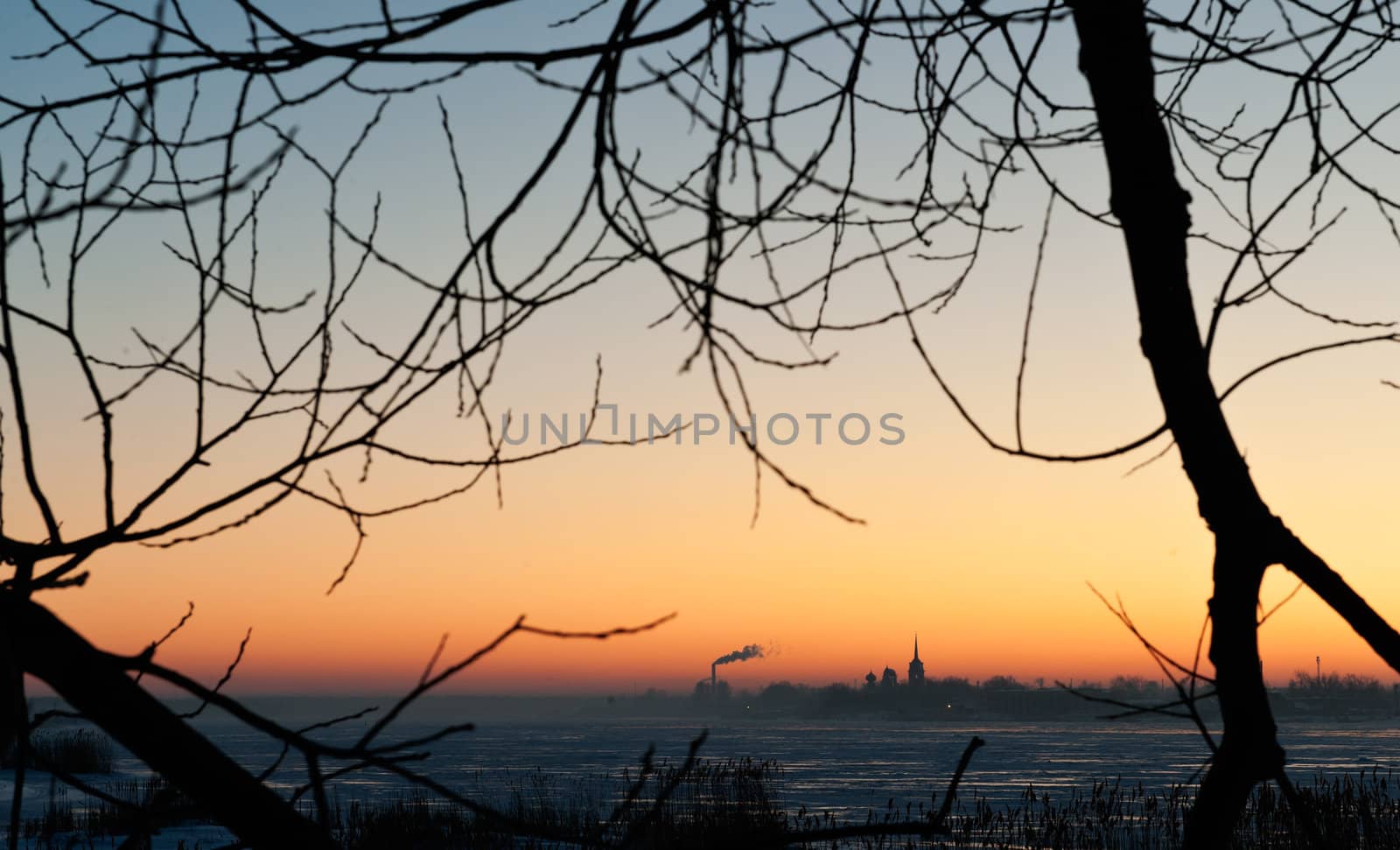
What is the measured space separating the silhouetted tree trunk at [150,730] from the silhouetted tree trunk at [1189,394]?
97 centimetres

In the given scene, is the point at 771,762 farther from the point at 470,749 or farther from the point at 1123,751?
the point at 470,749

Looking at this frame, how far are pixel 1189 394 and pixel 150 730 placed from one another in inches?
44.8

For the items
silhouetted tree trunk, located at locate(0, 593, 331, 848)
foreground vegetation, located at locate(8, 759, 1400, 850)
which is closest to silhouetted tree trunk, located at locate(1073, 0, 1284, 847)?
silhouetted tree trunk, located at locate(0, 593, 331, 848)

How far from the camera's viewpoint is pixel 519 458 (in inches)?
55.6

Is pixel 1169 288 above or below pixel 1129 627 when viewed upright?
above

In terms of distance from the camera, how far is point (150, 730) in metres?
0.96

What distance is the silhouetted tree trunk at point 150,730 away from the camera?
95 cm

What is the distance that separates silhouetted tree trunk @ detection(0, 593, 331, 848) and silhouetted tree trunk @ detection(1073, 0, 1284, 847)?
97cm

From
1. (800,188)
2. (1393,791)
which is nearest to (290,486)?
(800,188)

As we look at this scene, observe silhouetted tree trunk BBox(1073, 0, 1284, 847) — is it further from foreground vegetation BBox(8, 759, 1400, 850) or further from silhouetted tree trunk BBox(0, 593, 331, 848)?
foreground vegetation BBox(8, 759, 1400, 850)

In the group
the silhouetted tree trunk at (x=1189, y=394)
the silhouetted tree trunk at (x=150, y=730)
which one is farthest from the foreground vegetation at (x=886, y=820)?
the silhouetted tree trunk at (x=150, y=730)

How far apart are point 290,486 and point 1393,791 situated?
34.0m

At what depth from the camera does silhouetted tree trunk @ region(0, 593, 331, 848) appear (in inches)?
37.6

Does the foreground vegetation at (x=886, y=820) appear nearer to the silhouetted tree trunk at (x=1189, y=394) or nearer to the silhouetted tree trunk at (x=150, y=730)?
the silhouetted tree trunk at (x=1189, y=394)
